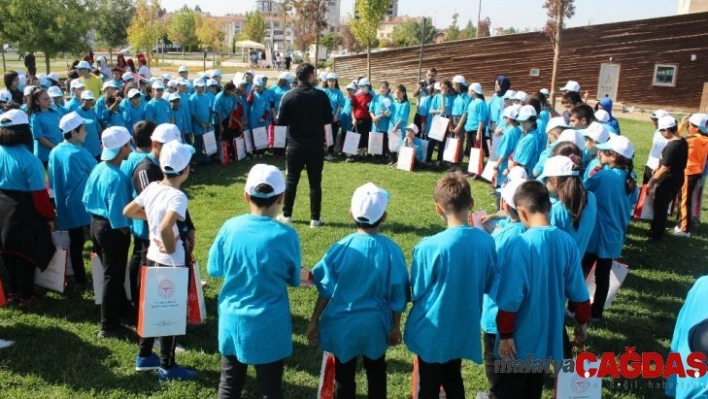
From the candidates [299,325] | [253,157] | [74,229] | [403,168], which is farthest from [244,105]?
[299,325]

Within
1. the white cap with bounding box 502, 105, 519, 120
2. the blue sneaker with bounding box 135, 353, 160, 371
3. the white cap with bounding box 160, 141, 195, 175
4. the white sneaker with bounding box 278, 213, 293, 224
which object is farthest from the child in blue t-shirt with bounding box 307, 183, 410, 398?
the white cap with bounding box 502, 105, 519, 120

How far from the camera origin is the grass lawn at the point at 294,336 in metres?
4.59

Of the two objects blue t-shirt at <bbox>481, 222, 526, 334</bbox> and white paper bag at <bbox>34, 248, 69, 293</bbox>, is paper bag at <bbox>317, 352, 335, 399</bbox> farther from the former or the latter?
white paper bag at <bbox>34, 248, 69, 293</bbox>

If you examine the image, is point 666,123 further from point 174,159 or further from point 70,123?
point 70,123

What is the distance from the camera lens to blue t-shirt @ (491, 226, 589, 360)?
136 inches

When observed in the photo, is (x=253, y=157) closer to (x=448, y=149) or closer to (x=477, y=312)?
(x=448, y=149)

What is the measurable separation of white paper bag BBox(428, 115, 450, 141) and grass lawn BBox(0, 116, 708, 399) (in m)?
3.87

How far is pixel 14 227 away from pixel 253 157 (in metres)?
8.48

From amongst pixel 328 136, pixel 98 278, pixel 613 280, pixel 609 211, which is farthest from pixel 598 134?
pixel 328 136

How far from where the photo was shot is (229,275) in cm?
356

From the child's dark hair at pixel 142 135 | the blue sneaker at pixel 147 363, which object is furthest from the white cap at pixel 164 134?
the blue sneaker at pixel 147 363

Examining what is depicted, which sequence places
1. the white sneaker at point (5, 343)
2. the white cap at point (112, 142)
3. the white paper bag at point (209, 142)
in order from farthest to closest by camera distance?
the white paper bag at point (209, 142)
the white sneaker at point (5, 343)
the white cap at point (112, 142)

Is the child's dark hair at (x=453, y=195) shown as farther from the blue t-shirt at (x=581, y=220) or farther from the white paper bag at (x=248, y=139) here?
the white paper bag at (x=248, y=139)

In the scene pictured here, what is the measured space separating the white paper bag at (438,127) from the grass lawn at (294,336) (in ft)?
12.7
